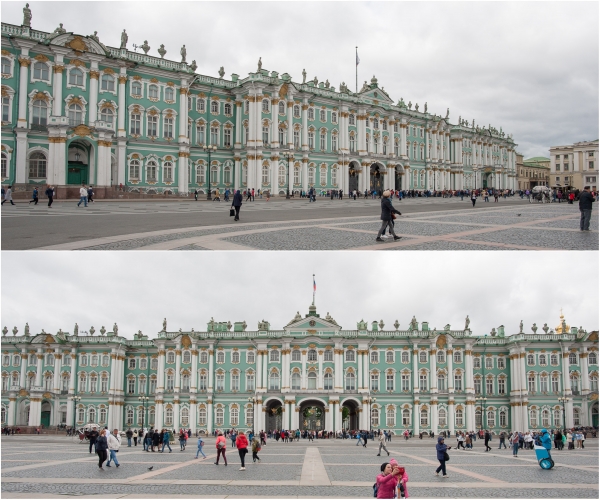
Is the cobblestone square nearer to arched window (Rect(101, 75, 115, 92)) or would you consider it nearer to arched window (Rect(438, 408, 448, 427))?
arched window (Rect(438, 408, 448, 427))

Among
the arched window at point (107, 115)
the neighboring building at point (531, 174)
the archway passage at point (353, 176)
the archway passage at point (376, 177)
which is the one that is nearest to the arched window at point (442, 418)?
the archway passage at point (353, 176)

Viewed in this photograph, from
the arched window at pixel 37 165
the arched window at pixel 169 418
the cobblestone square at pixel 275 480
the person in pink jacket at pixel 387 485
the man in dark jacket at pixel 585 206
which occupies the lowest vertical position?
the arched window at pixel 169 418

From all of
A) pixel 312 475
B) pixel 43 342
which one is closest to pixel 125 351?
pixel 43 342

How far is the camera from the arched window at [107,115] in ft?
199

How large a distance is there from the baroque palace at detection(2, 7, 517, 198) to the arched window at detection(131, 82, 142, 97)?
99 mm

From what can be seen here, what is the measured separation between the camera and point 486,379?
70.4 m

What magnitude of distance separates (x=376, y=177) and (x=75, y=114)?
1670 inches

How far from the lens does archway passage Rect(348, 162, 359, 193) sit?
83500 mm

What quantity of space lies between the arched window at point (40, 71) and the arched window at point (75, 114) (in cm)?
Result: 316

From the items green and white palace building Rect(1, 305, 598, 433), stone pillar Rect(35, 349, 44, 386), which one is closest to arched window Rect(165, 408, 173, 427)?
green and white palace building Rect(1, 305, 598, 433)

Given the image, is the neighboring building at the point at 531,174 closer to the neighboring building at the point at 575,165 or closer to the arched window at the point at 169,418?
the neighboring building at the point at 575,165

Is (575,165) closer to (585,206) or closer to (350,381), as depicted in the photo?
(350,381)

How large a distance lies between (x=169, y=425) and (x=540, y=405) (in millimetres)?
38403

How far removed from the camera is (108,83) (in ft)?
201
